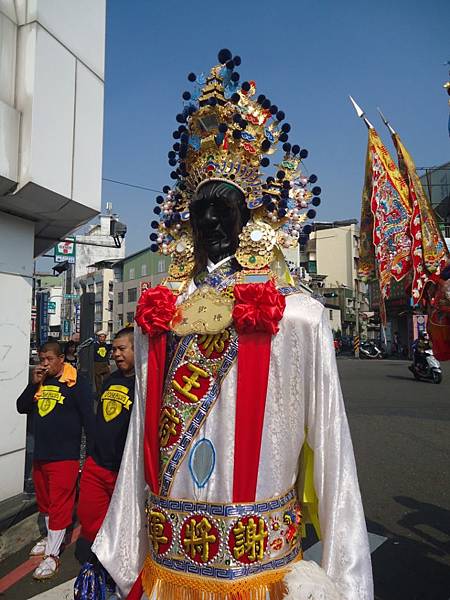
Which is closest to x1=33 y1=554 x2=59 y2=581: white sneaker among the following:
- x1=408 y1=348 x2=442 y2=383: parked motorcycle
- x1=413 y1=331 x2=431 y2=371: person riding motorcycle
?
x1=408 y1=348 x2=442 y2=383: parked motorcycle

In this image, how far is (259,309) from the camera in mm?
1542

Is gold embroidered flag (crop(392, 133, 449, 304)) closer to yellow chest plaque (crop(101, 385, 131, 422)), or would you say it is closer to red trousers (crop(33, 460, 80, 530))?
yellow chest plaque (crop(101, 385, 131, 422))

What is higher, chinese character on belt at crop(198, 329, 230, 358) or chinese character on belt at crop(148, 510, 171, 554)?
chinese character on belt at crop(198, 329, 230, 358)

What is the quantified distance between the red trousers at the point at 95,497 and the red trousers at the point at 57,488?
570 mm

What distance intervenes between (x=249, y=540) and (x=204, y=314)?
77 centimetres

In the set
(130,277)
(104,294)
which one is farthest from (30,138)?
(104,294)

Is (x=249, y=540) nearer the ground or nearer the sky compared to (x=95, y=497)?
nearer the sky

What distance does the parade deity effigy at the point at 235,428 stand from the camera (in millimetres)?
1451

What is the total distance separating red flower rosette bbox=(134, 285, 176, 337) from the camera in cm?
173

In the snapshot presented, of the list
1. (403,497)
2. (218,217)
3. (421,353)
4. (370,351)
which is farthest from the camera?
(370,351)

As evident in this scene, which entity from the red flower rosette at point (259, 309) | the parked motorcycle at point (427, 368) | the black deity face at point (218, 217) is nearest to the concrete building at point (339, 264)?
the parked motorcycle at point (427, 368)

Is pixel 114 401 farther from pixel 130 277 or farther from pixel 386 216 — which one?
pixel 130 277

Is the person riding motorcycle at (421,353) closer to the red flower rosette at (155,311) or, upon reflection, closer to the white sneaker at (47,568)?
the white sneaker at (47,568)

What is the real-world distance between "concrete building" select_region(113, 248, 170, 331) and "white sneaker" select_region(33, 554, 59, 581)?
3613 centimetres
